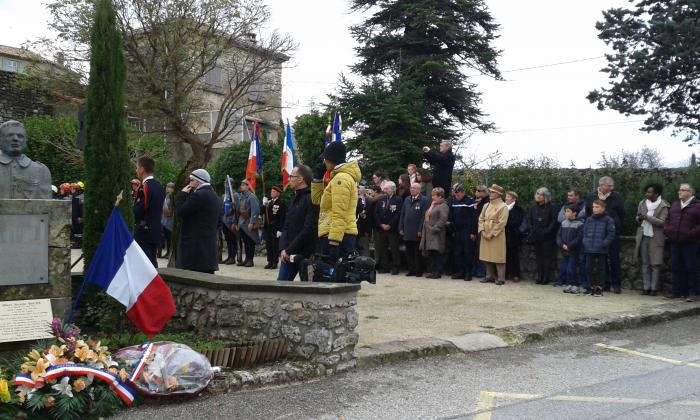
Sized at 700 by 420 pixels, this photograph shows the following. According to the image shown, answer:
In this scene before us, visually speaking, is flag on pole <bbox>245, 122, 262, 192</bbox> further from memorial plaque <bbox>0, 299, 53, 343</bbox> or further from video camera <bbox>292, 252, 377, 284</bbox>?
memorial plaque <bbox>0, 299, 53, 343</bbox>

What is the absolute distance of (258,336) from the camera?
6238 mm

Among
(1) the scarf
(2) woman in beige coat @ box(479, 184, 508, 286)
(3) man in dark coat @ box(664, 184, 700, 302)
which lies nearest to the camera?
(3) man in dark coat @ box(664, 184, 700, 302)

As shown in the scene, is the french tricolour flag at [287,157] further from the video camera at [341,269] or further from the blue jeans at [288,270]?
the video camera at [341,269]

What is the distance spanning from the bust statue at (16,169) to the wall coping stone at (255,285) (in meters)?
1.67

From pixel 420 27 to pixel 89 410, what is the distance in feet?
77.7

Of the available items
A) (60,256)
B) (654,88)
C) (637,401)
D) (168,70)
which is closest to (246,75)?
(168,70)

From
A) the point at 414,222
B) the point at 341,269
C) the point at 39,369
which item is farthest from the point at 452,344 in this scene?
the point at 414,222

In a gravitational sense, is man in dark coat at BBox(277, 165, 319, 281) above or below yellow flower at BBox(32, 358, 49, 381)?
above

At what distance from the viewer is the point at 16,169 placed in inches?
245

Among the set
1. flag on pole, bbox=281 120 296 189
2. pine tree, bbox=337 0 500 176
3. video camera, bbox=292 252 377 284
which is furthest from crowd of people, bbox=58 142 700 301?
pine tree, bbox=337 0 500 176

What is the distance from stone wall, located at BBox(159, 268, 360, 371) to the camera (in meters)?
5.90

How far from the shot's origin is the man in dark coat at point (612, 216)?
36.6 ft

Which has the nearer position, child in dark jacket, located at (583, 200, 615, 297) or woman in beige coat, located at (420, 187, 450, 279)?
child in dark jacket, located at (583, 200, 615, 297)

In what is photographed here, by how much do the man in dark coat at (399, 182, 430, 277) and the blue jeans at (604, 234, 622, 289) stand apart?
11.9ft
